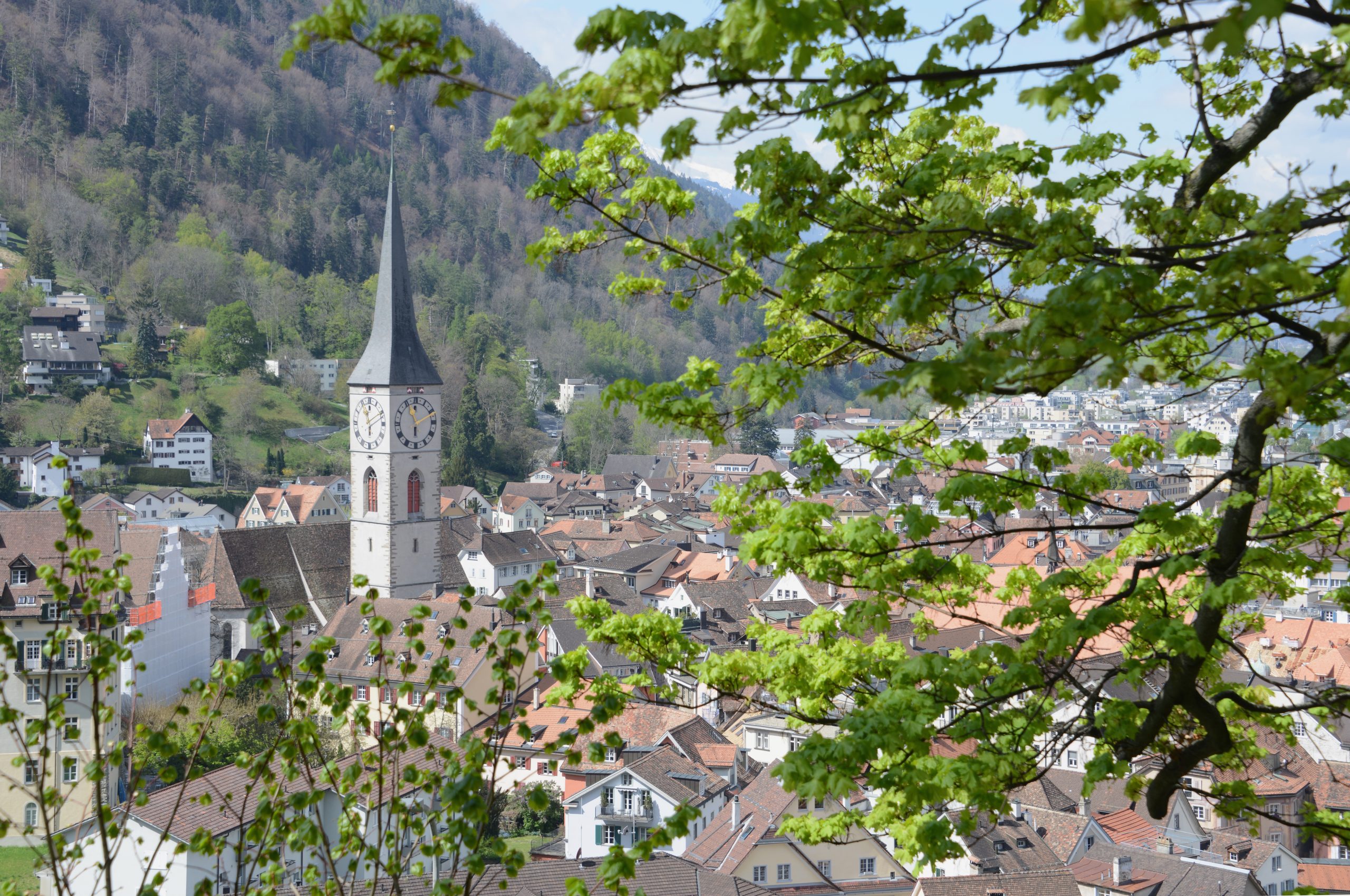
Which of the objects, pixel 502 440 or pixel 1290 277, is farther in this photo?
pixel 502 440

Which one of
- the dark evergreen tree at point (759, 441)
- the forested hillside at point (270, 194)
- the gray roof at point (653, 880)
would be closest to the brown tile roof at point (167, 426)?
the forested hillside at point (270, 194)

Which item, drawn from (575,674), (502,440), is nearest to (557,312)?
(502,440)

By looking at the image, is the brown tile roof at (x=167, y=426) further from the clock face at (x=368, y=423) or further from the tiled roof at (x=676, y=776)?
the tiled roof at (x=676, y=776)

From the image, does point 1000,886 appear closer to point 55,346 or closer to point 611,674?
point 611,674

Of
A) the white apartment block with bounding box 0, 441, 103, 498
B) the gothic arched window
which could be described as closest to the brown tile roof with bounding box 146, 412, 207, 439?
the white apartment block with bounding box 0, 441, 103, 498

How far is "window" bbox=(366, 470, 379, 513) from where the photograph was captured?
43281mm

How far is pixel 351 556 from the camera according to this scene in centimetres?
4431

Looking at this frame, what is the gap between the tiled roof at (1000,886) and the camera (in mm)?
21812

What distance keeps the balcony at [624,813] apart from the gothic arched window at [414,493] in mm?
18956

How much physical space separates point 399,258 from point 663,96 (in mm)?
43040

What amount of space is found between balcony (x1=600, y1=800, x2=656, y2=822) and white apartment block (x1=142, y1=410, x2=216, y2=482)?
50.7m

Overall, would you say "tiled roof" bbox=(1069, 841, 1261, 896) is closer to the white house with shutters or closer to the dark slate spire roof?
the white house with shutters

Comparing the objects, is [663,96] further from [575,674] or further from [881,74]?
[575,674]

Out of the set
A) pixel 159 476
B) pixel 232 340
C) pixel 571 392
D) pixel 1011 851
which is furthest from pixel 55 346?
pixel 1011 851
